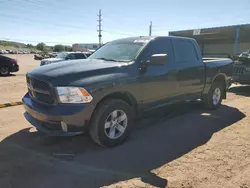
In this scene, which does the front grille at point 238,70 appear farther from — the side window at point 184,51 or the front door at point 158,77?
the front door at point 158,77

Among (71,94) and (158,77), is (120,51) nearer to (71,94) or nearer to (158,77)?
(158,77)

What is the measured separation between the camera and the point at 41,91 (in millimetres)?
3756

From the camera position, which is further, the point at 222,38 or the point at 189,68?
the point at 222,38

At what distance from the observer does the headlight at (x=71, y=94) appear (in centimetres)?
348

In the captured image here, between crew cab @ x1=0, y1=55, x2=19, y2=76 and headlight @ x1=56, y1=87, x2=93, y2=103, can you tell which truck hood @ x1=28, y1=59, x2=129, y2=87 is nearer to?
headlight @ x1=56, y1=87, x2=93, y2=103

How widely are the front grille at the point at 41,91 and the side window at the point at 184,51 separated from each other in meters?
2.87

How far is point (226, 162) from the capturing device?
362 cm

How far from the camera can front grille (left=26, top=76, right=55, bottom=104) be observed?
3.61m

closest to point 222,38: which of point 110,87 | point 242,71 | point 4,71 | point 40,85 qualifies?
point 242,71

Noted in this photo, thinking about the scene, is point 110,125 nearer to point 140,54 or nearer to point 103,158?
point 103,158

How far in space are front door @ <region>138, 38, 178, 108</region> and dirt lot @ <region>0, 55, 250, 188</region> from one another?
2.34ft

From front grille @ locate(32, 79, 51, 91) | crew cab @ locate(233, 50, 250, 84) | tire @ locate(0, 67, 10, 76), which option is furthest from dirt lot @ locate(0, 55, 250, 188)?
tire @ locate(0, 67, 10, 76)

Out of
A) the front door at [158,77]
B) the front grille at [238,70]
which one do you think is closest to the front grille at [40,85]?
the front door at [158,77]

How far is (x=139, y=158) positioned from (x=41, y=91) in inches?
73.6
